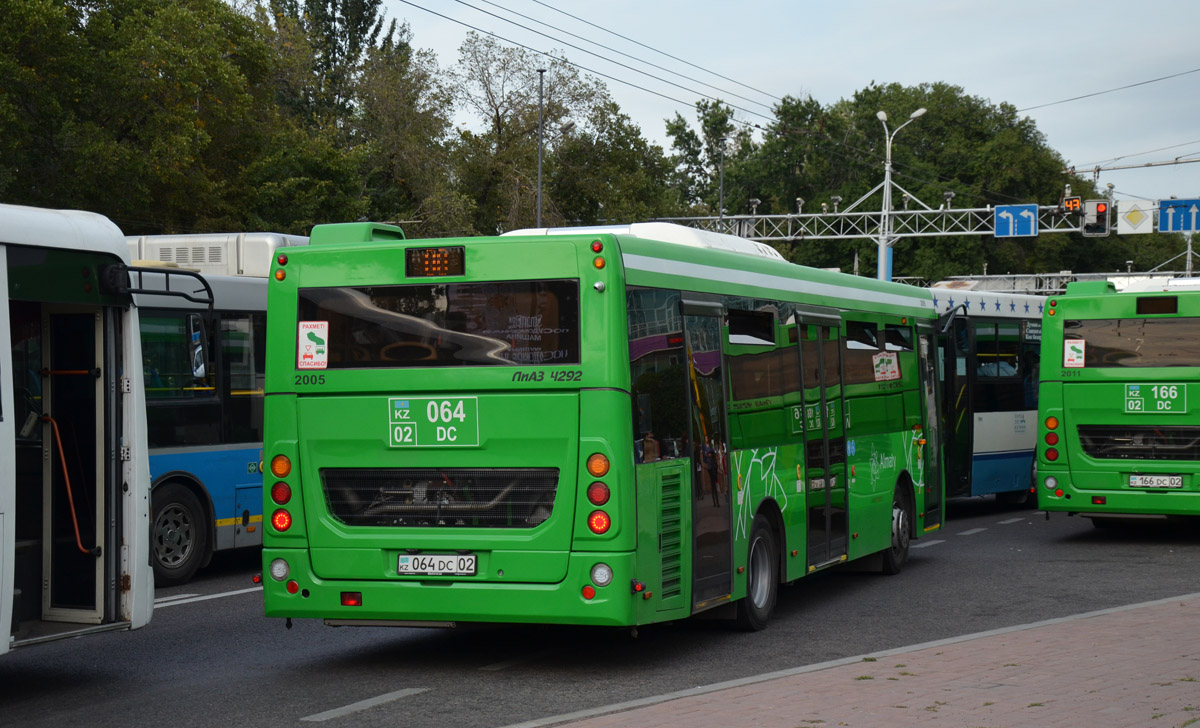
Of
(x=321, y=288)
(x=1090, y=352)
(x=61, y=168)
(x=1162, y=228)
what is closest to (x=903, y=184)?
(x=1162, y=228)

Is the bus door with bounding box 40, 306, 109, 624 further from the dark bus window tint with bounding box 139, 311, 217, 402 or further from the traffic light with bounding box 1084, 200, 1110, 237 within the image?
the traffic light with bounding box 1084, 200, 1110, 237

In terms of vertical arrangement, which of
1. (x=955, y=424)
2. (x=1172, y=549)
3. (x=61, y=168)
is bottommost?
(x=1172, y=549)

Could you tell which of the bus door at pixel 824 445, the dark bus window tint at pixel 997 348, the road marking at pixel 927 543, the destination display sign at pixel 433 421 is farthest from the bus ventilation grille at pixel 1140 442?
the destination display sign at pixel 433 421

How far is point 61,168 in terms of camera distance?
28406mm

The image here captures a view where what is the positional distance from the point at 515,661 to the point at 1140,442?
Answer: 9956 mm

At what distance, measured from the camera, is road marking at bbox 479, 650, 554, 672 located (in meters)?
9.44

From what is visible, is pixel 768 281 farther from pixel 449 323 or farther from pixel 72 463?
pixel 72 463

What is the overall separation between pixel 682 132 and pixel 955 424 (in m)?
78.3

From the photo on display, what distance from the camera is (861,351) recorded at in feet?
43.9

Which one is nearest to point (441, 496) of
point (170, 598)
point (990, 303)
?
point (170, 598)

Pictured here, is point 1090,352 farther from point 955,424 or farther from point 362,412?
point 362,412

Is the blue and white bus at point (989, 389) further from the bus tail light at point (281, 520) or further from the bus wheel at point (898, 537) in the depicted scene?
the bus tail light at point (281, 520)

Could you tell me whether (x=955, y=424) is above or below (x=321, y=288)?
below

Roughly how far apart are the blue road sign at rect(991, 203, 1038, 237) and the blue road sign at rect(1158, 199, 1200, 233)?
6.57 meters
